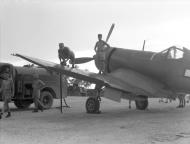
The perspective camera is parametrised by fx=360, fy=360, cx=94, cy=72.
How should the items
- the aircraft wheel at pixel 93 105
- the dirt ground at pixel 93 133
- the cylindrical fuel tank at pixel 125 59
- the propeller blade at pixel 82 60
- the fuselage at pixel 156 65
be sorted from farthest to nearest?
the propeller blade at pixel 82 60
the cylindrical fuel tank at pixel 125 59
the aircraft wheel at pixel 93 105
the fuselage at pixel 156 65
the dirt ground at pixel 93 133

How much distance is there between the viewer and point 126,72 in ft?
45.5

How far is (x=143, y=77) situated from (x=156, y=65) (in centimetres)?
76

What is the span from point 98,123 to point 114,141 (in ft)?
9.72

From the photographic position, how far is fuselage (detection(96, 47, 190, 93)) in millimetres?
11878

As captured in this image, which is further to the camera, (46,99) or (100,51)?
(46,99)

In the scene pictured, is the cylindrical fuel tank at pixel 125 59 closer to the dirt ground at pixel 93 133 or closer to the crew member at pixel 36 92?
the crew member at pixel 36 92

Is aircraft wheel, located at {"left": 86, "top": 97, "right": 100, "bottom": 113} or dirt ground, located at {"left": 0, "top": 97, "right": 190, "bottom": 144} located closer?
dirt ground, located at {"left": 0, "top": 97, "right": 190, "bottom": 144}

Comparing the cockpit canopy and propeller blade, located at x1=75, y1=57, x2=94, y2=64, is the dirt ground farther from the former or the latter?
propeller blade, located at x1=75, y1=57, x2=94, y2=64

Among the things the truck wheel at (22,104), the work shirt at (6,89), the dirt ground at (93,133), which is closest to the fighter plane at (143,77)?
the work shirt at (6,89)

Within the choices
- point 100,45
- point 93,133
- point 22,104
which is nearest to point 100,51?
point 100,45

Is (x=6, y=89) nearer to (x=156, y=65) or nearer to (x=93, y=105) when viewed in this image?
(x=93, y=105)

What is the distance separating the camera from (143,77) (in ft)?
43.3

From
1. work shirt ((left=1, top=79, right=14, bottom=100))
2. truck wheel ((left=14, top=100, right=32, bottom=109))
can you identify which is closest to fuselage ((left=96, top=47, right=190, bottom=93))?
truck wheel ((left=14, top=100, right=32, bottom=109))

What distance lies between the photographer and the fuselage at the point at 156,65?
39.0 feet
